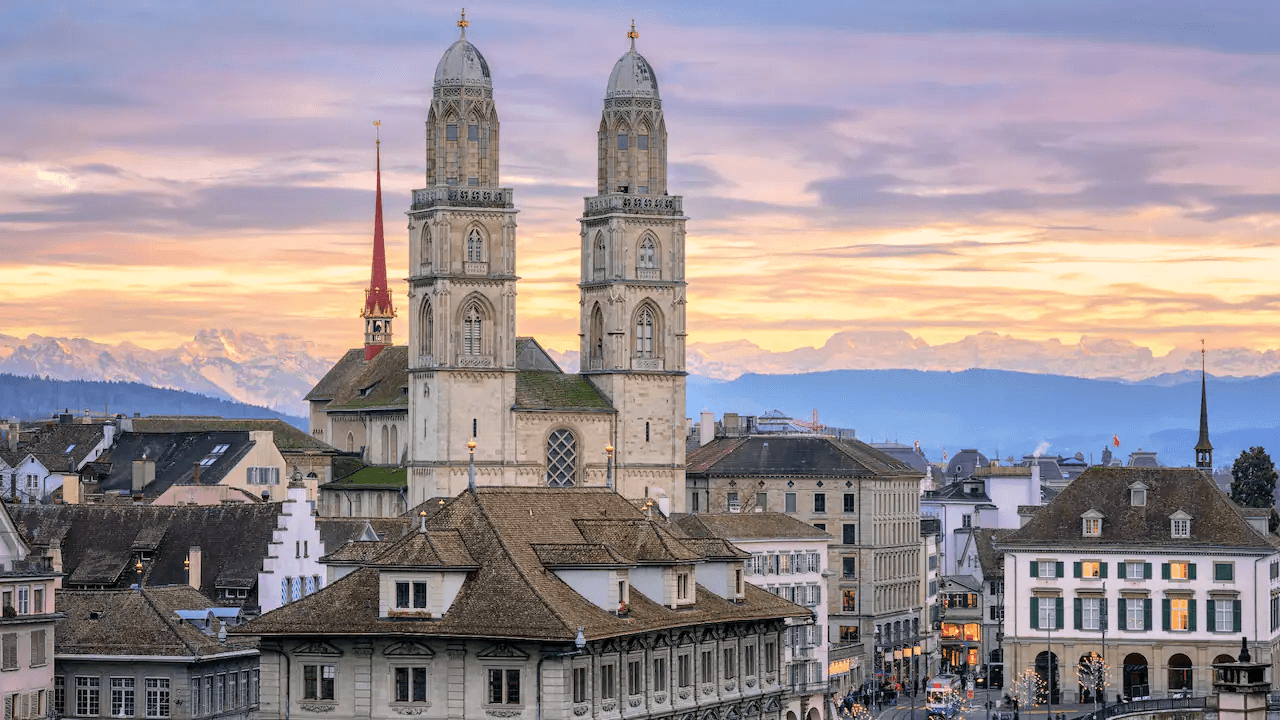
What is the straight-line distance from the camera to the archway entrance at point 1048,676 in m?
171

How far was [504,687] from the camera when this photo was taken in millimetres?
98562

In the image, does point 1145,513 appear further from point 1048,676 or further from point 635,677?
point 635,677

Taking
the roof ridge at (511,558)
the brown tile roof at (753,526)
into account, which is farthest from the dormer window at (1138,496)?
the roof ridge at (511,558)

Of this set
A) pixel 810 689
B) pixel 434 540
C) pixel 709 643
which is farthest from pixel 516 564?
pixel 810 689

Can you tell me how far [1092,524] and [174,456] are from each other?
182 feet

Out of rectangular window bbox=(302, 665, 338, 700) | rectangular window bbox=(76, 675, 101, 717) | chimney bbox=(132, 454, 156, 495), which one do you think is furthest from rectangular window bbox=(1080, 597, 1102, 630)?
rectangular window bbox=(302, 665, 338, 700)

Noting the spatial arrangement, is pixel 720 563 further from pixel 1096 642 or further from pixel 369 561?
pixel 1096 642

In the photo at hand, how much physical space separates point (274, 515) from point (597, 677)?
4558 centimetres

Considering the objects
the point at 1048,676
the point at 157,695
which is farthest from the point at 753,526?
the point at 157,695

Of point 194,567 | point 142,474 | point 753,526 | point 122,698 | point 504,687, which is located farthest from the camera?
point 142,474

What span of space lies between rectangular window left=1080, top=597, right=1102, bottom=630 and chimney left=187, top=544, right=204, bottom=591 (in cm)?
5594

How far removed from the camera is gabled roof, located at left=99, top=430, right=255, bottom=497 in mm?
180750

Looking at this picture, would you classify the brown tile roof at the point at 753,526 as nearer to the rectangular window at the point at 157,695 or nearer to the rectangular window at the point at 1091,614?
the rectangular window at the point at 1091,614

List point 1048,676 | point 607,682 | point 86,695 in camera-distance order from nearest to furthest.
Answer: point 607,682 → point 86,695 → point 1048,676
